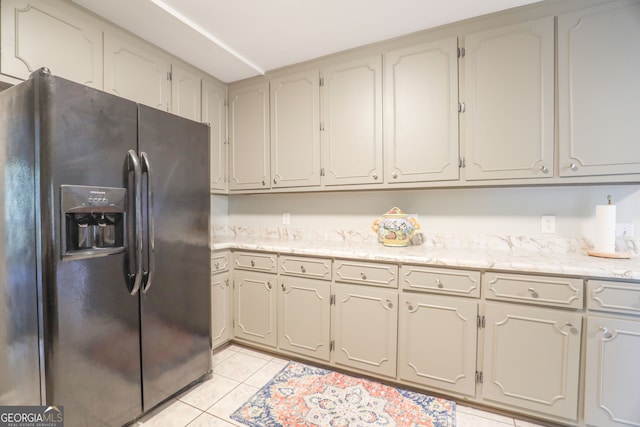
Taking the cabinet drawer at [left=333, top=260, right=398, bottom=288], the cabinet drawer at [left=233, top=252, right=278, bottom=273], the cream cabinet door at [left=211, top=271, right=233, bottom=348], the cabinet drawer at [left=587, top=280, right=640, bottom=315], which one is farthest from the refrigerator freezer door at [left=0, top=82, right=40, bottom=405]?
the cabinet drawer at [left=587, top=280, right=640, bottom=315]

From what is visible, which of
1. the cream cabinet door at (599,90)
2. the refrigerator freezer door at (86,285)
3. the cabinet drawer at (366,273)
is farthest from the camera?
the cabinet drawer at (366,273)

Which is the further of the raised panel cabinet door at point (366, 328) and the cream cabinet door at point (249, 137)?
the cream cabinet door at point (249, 137)

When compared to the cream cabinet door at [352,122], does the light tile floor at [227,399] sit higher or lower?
lower

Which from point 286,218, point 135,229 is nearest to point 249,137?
point 286,218

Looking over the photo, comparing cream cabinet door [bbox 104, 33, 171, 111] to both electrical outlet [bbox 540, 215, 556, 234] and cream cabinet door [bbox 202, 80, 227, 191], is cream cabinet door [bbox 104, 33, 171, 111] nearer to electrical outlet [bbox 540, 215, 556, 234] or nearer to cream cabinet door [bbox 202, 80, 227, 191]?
cream cabinet door [bbox 202, 80, 227, 191]

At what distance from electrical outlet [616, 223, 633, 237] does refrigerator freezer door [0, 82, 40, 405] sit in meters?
3.10

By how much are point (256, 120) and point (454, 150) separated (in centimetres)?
172

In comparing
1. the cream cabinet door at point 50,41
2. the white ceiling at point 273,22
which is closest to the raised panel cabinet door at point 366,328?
the white ceiling at point 273,22

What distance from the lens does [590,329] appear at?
1402 millimetres

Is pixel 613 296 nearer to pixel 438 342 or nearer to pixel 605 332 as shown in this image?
pixel 605 332

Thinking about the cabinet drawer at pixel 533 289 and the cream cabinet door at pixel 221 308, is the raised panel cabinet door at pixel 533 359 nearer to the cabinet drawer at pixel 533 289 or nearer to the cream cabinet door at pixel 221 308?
the cabinet drawer at pixel 533 289

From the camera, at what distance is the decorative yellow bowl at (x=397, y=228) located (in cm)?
210

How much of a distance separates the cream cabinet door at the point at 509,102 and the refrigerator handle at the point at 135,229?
197 centimetres

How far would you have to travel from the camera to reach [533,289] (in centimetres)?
149
